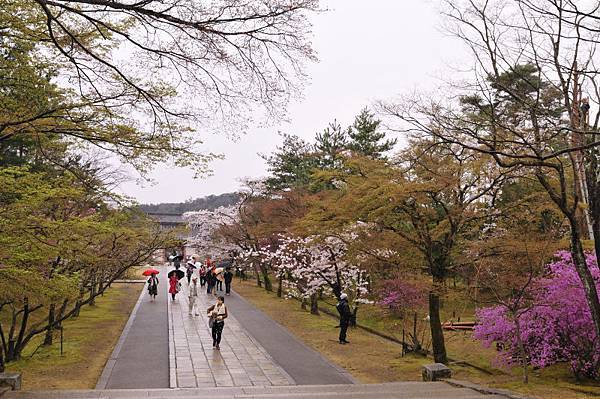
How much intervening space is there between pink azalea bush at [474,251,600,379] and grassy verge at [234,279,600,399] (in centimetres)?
52

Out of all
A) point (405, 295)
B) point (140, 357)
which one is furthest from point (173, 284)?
point (405, 295)

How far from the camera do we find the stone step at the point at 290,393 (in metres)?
8.57

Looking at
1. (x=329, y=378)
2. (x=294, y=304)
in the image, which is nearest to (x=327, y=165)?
(x=294, y=304)

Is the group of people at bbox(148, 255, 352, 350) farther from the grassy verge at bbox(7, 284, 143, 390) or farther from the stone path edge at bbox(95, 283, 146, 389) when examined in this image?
the grassy verge at bbox(7, 284, 143, 390)

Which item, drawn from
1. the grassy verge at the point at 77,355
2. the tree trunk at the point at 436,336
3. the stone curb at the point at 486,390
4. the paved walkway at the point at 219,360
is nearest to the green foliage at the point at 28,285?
the grassy verge at the point at 77,355

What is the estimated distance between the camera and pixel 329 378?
11.8 m

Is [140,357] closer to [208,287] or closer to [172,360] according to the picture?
[172,360]

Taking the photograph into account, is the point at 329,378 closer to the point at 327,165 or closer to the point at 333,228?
the point at 333,228

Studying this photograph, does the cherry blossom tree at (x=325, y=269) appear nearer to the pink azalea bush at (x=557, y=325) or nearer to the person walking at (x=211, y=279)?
the person walking at (x=211, y=279)

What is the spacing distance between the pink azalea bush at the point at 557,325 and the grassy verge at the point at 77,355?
9937mm

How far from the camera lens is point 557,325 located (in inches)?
494

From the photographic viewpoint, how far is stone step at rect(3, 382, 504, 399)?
8.57 meters

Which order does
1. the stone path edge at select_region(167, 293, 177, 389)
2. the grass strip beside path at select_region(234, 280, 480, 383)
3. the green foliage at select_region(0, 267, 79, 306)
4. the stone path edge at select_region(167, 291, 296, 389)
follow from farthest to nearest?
1. the grass strip beside path at select_region(234, 280, 480, 383)
2. the stone path edge at select_region(167, 291, 296, 389)
3. the stone path edge at select_region(167, 293, 177, 389)
4. the green foliage at select_region(0, 267, 79, 306)

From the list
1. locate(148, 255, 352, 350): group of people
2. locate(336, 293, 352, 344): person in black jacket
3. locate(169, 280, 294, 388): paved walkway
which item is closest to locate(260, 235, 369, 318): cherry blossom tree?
locate(148, 255, 352, 350): group of people
